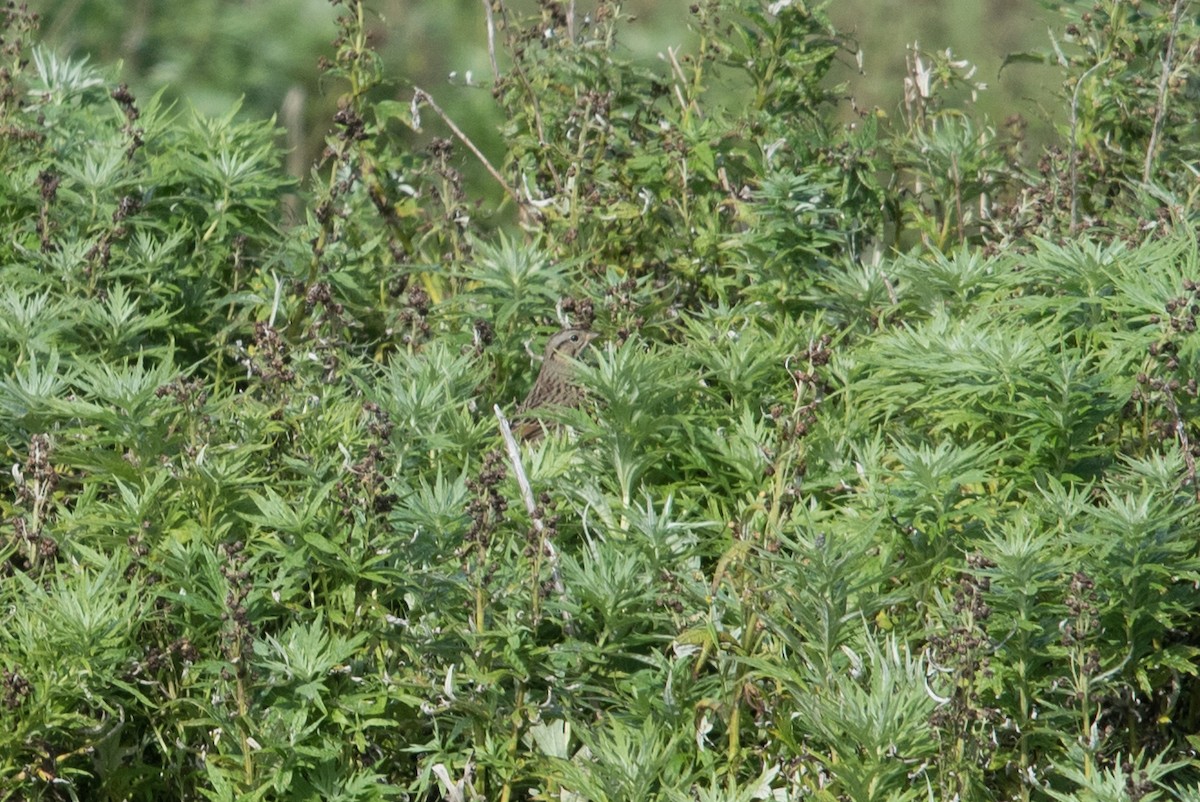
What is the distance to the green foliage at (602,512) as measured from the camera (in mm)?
2936

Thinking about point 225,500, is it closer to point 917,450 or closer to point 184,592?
point 184,592

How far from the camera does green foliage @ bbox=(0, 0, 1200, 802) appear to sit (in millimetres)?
2936

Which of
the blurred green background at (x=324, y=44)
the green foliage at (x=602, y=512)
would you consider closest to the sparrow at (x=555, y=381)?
the green foliage at (x=602, y=512)

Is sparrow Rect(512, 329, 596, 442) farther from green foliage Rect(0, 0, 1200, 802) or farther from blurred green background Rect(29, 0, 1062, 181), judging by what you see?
blurred green background Rect(29, 0, 1062, 181)

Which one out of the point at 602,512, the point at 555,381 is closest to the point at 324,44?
the point at 555,381

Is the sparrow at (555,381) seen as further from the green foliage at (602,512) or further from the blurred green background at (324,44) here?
the blurred green background at (324,44)

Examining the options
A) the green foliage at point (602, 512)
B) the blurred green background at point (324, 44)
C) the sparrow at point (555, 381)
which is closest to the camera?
the green foliage at point (602, 512)

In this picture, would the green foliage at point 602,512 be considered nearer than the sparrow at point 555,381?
Yes

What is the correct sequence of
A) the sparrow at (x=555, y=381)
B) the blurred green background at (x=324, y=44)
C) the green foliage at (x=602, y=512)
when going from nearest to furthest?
the green foliage at (x=602, y=512)
the sparrow at (x=555, y=381)
the blurred green background at (x=324, y=44)

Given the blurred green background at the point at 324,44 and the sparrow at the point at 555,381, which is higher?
the sparrow at the point at 555,381

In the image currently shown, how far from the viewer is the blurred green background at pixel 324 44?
752 centimetres

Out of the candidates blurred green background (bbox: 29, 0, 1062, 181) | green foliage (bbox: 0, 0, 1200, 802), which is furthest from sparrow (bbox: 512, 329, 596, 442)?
blurred green background (bbox: 29, 0, 1062, 181)

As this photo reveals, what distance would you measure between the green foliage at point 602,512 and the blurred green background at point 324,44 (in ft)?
9.70

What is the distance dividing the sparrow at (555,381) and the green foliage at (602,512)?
0.07 metres
